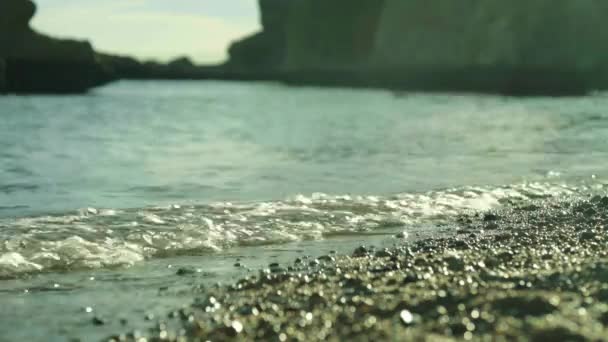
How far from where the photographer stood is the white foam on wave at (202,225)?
6957mm

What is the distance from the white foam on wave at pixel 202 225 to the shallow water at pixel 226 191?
0.02 meters

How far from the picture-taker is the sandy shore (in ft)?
13.5

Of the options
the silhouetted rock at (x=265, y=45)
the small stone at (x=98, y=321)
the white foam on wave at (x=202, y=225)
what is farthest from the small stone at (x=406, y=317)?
the silhouetted rock at (x=265, y=45)

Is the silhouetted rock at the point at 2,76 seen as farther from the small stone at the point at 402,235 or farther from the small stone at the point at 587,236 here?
the small stone at the point at 587,236

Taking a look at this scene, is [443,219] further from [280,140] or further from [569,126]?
[569,126]

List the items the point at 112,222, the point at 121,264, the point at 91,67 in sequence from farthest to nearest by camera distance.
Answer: the point at 91,67 < the point at 112,222 < the point at 121,264

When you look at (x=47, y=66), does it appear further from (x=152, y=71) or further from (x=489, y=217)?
(x=152, y=71)

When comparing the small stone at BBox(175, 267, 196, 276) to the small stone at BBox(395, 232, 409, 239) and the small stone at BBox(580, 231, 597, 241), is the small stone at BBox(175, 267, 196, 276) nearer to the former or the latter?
the small stone at BBox(395, 232, 409, 239)

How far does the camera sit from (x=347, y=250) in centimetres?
718

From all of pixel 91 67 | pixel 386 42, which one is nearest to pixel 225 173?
pixel 91 67

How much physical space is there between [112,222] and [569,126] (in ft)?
66.5

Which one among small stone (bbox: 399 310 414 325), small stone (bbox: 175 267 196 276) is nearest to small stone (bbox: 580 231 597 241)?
small stone (bbox: 399 310 414 325)

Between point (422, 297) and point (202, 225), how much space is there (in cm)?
398

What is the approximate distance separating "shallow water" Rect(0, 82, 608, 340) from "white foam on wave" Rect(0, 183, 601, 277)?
20mm
